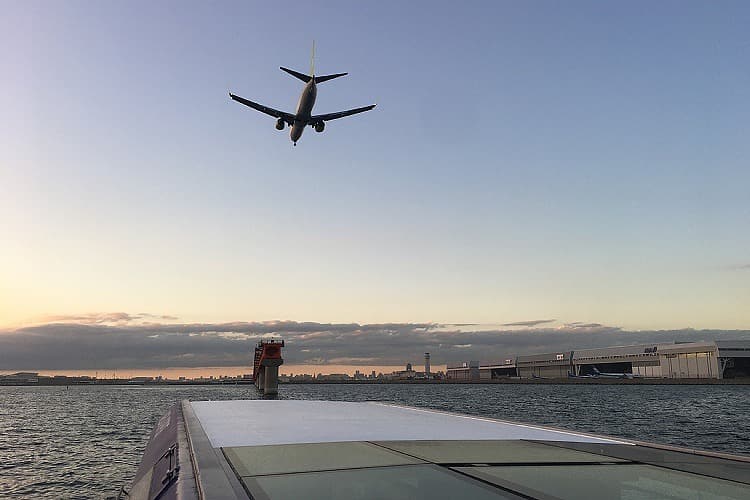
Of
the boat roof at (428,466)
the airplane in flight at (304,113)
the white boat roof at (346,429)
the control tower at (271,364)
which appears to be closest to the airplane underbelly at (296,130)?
the airplane in flight at (304,113)

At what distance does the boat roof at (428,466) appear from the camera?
491 centimetres

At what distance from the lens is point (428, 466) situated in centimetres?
594

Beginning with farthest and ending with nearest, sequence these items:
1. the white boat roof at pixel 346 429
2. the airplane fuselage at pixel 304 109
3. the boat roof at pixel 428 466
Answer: the airplane fuselage at pixel 304 109
the white boat roof at pixel 346 429
the boat roof at pixel 428 466

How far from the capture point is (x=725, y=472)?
6.02m

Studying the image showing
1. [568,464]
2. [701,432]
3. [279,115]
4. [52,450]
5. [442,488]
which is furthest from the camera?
[279,115]

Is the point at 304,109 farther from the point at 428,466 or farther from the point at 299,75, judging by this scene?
the point at 428,466

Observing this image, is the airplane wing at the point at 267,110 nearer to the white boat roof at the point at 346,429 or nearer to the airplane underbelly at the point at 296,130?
the airplane underbelly at the point at 296,130

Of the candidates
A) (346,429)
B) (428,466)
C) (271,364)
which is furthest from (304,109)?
(271,364)

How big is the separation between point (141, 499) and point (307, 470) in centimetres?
456

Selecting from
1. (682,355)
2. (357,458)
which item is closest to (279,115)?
(357,458)

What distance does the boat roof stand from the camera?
4.91m

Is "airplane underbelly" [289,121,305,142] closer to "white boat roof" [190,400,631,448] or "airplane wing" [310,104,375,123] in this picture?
"airplane wing" [310,104,375,123]

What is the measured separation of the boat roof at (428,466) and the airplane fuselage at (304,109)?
4630 cm

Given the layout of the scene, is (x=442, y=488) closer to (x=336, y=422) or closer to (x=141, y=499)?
(x=141, y=499)
